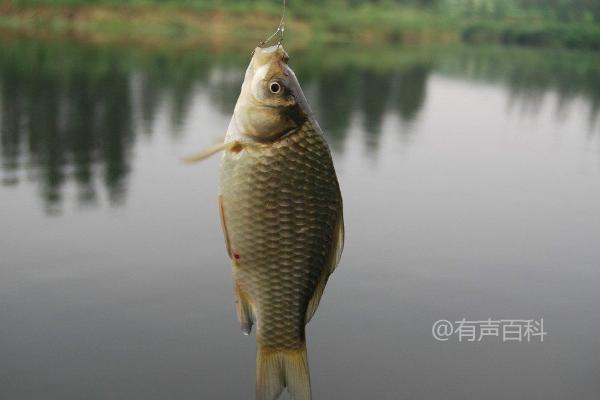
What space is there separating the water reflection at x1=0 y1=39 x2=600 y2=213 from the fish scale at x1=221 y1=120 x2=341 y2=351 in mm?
10490

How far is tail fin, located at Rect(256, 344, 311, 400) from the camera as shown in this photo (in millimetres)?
2094

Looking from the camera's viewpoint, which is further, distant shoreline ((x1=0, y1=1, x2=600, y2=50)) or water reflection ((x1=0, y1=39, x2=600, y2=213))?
distant shoreline ((x1=0, y1=1, x2=600, y2=50))

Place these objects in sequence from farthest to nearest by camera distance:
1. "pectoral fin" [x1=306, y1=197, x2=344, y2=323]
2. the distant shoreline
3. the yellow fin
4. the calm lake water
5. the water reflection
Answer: the distant shoreline, the water reflection, the calm lake water, "pectoral fin" [x1=306, y1=197, x2=344, y2=323], the yellow fin

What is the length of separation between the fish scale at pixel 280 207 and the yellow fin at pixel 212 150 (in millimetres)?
34

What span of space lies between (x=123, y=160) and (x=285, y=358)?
1407cm

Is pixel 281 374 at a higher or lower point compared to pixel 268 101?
lower

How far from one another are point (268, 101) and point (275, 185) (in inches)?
9.3

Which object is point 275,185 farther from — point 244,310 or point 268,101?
point 244,310

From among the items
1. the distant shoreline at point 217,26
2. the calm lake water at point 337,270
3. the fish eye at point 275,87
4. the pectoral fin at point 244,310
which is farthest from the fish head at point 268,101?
the distant shoreline at point 217,26

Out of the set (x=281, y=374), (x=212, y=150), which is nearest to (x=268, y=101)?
(x=212, y=150)

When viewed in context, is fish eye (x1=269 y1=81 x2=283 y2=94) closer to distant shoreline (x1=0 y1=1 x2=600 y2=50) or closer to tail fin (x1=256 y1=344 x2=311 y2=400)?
tail fin (x1=256 y1=344 x2=311 y2=400)

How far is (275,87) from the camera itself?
198 cm

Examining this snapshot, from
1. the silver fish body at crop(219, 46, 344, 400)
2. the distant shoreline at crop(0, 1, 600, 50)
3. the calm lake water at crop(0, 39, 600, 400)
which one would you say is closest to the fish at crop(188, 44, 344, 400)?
the silver fish body at crop(219, 46, 344, 400)

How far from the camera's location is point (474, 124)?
2495 centimetres
